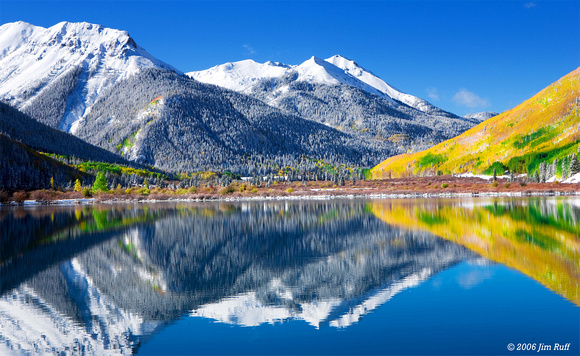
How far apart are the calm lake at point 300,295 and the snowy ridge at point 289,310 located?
0.07 meters

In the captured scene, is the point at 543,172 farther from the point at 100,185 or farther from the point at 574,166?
the point at 100,185

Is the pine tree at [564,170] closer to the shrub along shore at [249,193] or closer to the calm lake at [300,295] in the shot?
the shrub along shore at [249,193]

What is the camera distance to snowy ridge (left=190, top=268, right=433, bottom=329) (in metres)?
17.9

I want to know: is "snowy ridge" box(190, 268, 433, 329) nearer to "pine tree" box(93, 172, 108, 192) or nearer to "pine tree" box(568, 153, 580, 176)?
"pine tree" box(568, 153, 580, 176)

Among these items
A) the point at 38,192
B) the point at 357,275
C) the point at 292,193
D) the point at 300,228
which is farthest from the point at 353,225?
the point at 38,192

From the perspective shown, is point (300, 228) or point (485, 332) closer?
point (485, 332)

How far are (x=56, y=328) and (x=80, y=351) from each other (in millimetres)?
2751

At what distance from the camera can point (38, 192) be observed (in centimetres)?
14200

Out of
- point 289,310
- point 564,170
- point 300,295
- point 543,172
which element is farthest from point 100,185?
point 289,310

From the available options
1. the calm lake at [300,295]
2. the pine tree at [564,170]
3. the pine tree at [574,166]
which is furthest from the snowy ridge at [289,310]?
the pine tree at [564,170]

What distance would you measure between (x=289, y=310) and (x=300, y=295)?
222cm

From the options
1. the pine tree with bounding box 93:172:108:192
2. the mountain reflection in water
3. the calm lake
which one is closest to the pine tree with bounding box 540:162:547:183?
the mountain reflection in water

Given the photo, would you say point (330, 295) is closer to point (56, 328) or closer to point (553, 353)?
point (553, 353)

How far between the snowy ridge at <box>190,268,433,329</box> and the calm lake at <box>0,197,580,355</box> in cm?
7
